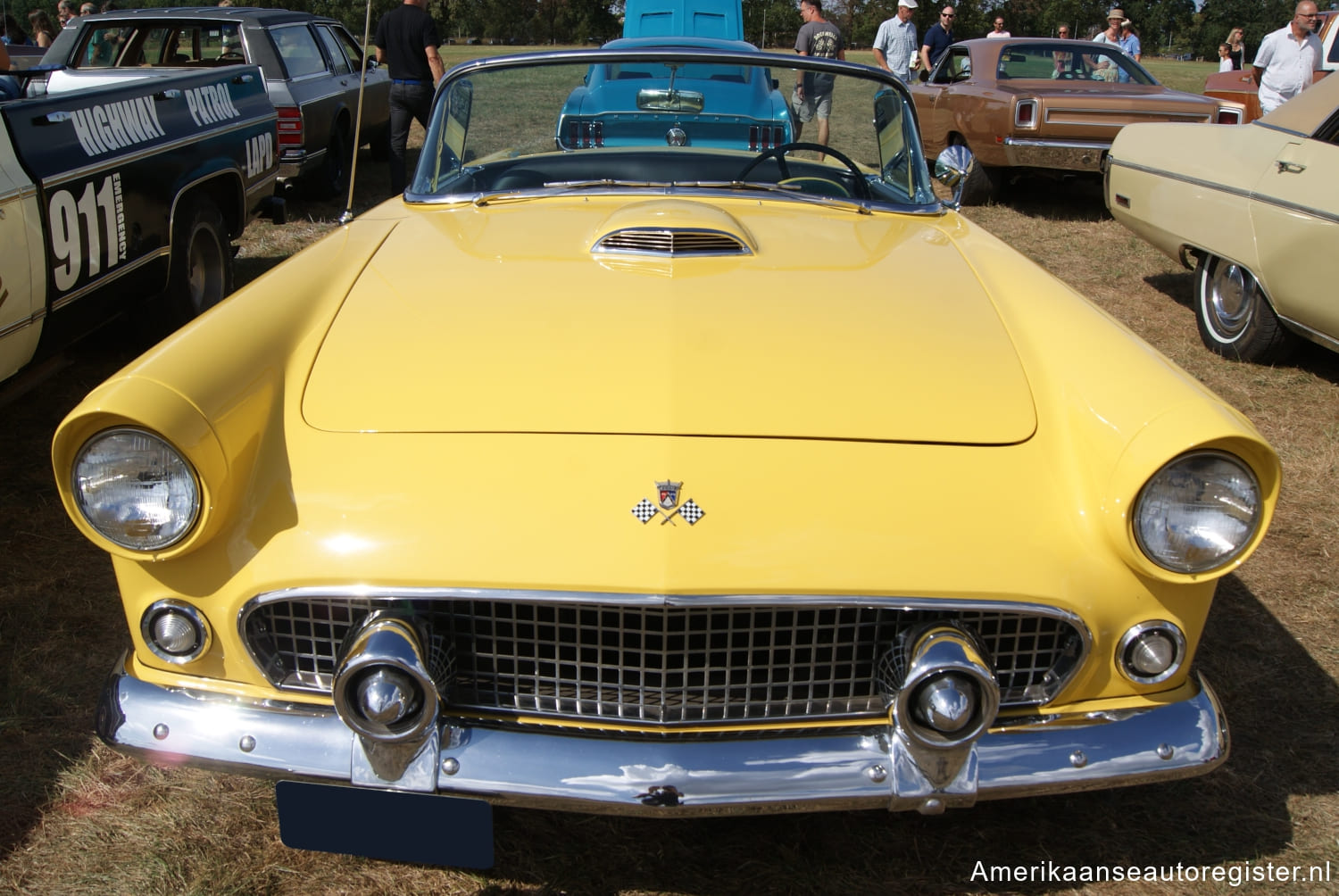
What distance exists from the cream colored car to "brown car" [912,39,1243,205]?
1723mm

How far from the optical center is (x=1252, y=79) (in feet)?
43.4

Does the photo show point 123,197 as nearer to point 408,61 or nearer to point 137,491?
point 137,491

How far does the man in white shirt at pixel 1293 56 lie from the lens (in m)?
8.38

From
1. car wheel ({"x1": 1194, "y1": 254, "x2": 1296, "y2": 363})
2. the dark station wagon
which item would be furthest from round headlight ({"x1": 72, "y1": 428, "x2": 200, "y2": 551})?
the dark station wagon

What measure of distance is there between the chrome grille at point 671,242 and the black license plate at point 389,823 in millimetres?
1320

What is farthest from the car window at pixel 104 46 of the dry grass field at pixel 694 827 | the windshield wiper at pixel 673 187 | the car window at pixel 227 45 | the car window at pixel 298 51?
the windshield wiper at pixel 673 187

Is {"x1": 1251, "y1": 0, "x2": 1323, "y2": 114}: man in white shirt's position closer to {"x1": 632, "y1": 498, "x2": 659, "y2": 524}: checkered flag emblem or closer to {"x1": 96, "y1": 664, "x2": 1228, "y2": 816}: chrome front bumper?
{"x1": 96, "y1": 664, "x2": 1228, "y2": 816}: chrome front bumper

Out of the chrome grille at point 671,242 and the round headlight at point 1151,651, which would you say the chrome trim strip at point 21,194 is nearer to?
the chrome grille at point 671,242

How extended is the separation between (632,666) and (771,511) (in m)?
0.35

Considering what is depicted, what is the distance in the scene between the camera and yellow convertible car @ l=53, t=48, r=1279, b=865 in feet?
5.43

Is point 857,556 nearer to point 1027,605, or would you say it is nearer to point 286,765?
point 1027,605

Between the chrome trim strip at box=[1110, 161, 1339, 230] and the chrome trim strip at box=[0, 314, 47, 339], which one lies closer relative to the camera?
the chrome trim strip at box=[0, 314, 47, 339]

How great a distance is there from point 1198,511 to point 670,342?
38.6 inches

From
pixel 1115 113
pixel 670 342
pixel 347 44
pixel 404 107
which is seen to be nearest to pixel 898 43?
pixel 1115 113
